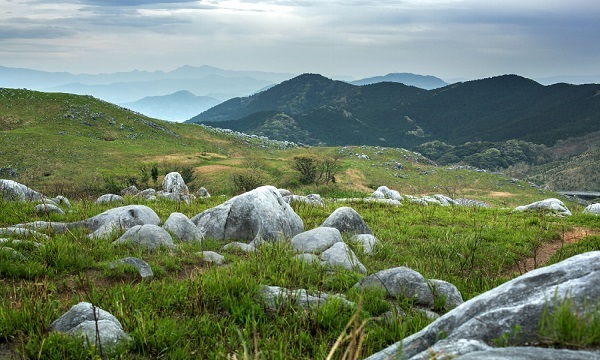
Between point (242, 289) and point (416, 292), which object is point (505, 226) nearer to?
A: point (416, 292)

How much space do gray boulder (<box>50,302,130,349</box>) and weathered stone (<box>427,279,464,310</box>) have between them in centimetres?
425

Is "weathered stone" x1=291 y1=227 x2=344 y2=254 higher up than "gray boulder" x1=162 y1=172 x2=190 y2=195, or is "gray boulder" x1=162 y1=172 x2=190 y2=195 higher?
"weathered stone" x1=291 y1=227 x2=344 y2=254

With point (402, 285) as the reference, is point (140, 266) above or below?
below

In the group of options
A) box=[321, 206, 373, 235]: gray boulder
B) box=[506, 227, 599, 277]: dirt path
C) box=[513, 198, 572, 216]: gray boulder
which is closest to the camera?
box=[506, 227, 599, 277]: dirt path

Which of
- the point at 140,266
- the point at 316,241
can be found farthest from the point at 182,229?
the point at 316,241

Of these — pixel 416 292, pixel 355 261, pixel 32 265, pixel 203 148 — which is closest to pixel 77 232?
pixel 32 265

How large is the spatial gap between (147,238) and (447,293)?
6.47 metres

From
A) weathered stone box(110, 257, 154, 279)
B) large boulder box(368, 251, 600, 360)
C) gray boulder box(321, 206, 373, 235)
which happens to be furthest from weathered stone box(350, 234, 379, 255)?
large boulder box(368, 251, 600, 360)

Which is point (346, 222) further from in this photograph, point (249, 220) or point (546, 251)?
point (546, 251)

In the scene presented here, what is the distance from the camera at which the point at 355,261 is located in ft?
25.4

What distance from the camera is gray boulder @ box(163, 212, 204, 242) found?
10.4m

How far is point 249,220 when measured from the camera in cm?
1180

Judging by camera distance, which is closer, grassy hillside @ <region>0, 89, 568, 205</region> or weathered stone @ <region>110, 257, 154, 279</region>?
weathered stone @ <region>110, 257, 154, 279</region>

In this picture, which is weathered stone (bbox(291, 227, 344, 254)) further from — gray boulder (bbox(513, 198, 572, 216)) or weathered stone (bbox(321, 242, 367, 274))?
gray boulder (bbox(513, 198, 572, 216))
